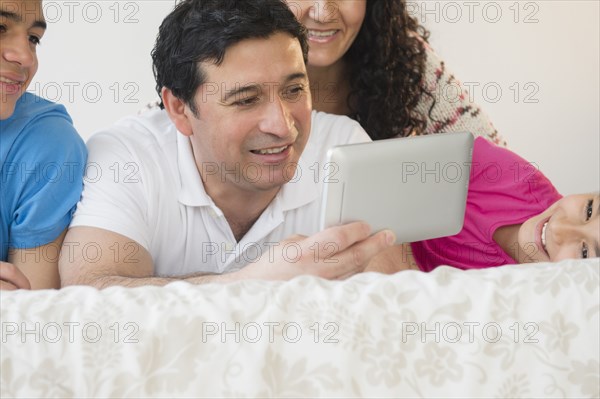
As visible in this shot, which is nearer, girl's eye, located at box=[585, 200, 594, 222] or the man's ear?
girl's eye, located at box=[585, 200, 594, 222]

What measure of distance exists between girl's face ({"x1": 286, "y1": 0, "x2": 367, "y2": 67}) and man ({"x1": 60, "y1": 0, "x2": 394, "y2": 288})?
9.6 inches

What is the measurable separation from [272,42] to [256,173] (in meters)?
0.24

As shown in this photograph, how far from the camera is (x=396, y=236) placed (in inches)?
59.3

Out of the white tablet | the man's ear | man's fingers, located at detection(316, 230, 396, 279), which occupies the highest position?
the man's ear

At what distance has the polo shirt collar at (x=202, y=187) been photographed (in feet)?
5.78

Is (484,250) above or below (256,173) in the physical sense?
below

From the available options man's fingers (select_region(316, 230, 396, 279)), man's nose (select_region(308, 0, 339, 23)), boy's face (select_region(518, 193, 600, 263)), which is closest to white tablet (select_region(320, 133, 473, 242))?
man's fingers (select_region(316, 230, 396, 279))

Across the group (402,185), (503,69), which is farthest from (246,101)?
(503,69)

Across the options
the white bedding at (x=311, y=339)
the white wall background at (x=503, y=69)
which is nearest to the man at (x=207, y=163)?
the white bedding at (x=311, y=339)

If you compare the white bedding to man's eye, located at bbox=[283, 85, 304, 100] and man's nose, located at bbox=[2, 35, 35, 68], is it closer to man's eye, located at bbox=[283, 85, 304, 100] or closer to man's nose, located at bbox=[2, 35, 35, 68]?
man's nose, located at bbox=[2, 35, 35, 68]

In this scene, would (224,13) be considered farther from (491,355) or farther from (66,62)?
(66,62)

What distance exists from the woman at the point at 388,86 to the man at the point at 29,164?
2.39 ft

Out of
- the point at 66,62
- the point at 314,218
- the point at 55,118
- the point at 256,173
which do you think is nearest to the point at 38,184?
the point at 55,118

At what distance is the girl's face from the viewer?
206 cm
